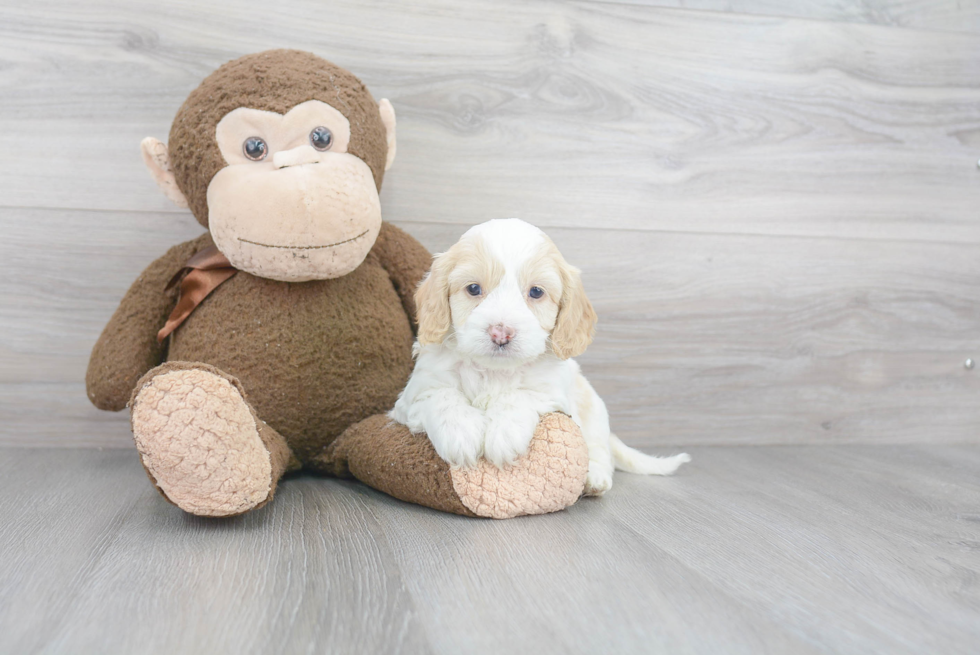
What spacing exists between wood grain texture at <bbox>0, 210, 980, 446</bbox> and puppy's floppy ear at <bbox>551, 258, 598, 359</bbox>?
0.44 meters

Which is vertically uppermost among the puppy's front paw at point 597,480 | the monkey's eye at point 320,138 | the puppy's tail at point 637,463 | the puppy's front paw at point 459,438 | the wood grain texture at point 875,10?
the wood grain texture at point 875,10

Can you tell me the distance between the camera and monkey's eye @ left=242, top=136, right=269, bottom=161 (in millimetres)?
1016

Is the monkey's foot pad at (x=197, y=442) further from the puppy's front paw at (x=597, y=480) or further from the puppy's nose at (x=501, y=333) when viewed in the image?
the puppy's front paw at (x=597, y=480)

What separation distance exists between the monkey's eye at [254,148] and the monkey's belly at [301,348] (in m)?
0.18

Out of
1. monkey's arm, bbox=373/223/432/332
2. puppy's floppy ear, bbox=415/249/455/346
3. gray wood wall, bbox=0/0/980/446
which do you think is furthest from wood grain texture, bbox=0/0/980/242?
puppy's floppy ear, bbox=415/249/455/346

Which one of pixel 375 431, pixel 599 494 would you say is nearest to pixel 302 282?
pixel 375 431

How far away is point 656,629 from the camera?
64 cm

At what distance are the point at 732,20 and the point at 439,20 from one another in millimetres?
581

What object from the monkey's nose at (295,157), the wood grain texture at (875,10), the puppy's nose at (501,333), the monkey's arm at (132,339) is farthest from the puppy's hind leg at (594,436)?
the wood grain texture at (875,10)

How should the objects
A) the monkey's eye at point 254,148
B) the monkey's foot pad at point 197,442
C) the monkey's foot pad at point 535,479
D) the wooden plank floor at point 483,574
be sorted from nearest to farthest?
the wooden plank floor at point 483,574
the monkey's foot pad at point 197,442
the monkey's foot pad at point 535,479
the monkey's eye at point 254,148

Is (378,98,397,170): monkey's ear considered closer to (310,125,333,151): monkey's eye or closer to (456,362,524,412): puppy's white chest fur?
(310,125,333,151): monkey's eye

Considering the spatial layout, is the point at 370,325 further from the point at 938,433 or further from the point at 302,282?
the point at 938,433

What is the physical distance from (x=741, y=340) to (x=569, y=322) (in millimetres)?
672

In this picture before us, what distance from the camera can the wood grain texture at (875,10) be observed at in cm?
146
